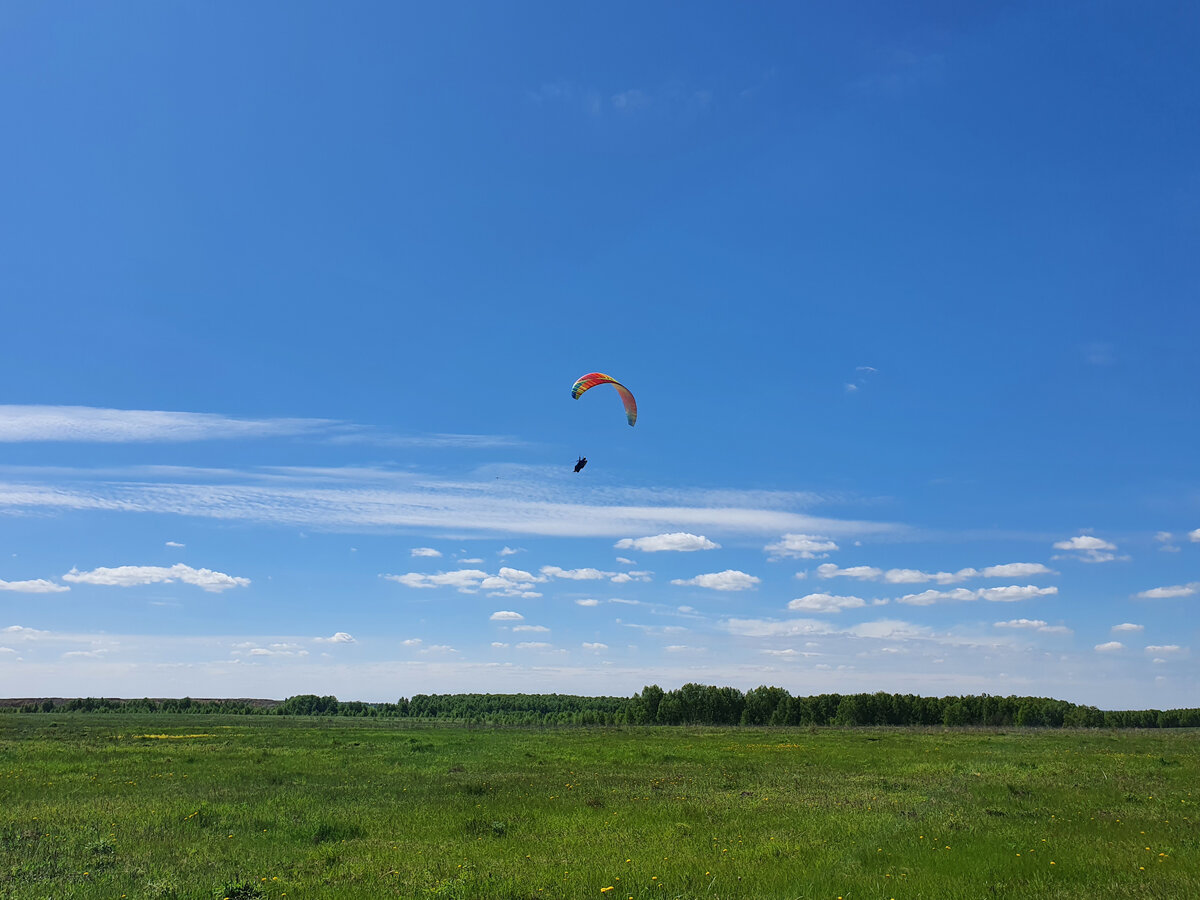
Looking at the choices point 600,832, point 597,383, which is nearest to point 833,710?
point 597,383

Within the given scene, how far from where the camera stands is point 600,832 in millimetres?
17406

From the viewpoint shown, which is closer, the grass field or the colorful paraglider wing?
the grass field

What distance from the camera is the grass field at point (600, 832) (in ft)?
41.7

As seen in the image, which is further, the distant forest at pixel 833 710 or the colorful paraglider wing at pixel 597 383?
the distant forest at pixel 833 710

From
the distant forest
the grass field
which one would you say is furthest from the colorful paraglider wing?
the distant forest

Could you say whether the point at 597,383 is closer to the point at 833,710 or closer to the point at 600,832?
the point at 600,832

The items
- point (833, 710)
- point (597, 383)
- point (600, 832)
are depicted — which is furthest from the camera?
point (833, 710)

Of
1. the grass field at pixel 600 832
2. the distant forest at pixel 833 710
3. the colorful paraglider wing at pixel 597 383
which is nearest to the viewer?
the grass field at pixel 600 832

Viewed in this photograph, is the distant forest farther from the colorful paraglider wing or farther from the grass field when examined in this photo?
the colorful paraglider wing

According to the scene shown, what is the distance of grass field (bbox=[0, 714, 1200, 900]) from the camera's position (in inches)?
Result: 501

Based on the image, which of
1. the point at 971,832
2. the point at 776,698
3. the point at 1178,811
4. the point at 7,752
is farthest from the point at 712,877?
the point at 776,698

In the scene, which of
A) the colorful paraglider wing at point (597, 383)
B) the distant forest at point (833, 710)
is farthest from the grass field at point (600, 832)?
the distant forest at point (833, 710)

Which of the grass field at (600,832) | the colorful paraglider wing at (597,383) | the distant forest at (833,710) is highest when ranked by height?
the colorful paraglider wing at (597,383)

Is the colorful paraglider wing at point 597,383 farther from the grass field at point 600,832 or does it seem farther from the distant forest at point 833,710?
the distant forest at point 833,710
